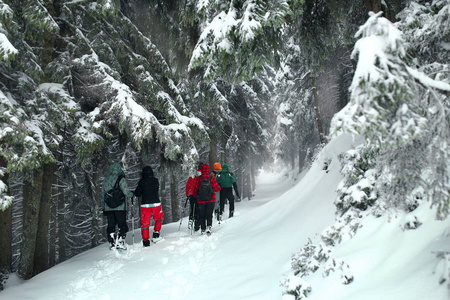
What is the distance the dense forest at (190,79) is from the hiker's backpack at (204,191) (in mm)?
949

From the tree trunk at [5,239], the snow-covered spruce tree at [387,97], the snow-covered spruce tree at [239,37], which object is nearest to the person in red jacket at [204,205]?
the snow-covered spruce tree at [239,37]

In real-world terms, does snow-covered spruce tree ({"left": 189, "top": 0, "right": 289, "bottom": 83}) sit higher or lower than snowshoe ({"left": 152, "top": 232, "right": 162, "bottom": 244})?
higher

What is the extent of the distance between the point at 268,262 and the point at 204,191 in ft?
13.0

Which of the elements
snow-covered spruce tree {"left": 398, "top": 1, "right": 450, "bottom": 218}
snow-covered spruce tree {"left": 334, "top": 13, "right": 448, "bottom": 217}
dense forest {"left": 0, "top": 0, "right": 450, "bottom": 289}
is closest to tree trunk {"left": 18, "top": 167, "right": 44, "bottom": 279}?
dense forest {"left": 0, "top": 0, "right": 450, "bottom": 289}

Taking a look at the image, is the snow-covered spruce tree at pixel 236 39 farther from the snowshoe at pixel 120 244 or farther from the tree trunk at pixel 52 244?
the tree trunk at pixel 52 244

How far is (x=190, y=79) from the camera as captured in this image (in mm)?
11820

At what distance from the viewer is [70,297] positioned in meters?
5.06

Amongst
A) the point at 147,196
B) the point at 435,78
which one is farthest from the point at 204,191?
the point at 435,78

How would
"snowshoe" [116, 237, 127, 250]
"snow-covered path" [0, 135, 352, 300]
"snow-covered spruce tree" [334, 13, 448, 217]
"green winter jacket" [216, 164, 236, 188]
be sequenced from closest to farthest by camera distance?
"snow-covered spruce tree" [334, 13, 448, 217] → "snow-covered path" [0, 135, 352, 300] → "snowshoe" [116, 237, 127, 250] → "green winter jacket" [216, 164, 236, 188]

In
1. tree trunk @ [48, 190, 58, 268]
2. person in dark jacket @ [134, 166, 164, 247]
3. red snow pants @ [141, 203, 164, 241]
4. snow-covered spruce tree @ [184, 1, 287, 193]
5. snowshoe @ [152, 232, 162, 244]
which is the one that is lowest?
tree trunk @ [48, 190, 58, 268]

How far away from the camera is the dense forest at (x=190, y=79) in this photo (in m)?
2.23

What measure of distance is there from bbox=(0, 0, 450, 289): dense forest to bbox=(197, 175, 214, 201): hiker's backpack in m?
0.95

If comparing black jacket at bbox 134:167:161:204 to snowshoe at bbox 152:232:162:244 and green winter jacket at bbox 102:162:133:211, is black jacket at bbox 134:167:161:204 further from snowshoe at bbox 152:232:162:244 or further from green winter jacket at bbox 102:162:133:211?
snowshoe at bbox 152:232:162:244

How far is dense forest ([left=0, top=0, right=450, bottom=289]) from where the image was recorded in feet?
7.33
